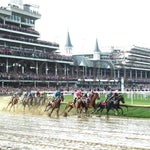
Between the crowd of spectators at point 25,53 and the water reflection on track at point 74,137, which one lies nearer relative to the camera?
the water reflection on track at point 74,137

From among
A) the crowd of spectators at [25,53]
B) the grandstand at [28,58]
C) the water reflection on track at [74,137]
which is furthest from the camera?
the grandstand at [28,58]

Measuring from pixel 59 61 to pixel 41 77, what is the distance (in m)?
10.2

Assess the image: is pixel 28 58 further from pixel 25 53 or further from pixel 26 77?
pixel 26 77

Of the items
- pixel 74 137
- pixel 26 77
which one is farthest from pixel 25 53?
pixel 74 137

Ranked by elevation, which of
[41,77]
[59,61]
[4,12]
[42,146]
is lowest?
[42,146]

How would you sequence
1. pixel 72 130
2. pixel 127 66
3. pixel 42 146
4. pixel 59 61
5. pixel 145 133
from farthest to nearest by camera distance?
pixel 127 66, pixel 59 61, pixel 72 130, pixel 145 133, pixel 42 146

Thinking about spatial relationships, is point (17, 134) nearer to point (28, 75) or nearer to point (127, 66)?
point (28, 75)

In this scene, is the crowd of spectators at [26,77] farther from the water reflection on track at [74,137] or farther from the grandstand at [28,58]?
the water reflection on track at [74,137]

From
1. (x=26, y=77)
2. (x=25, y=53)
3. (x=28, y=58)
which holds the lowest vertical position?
(x=26, y=77)

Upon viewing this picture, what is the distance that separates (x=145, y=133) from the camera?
1038cm

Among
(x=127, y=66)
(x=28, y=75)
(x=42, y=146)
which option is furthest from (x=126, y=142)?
(x=127, y=66)

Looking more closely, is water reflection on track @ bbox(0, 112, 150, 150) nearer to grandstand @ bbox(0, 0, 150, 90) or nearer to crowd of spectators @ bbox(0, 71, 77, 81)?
crowd of spectators @ bbox(0, 71, 77, 81)

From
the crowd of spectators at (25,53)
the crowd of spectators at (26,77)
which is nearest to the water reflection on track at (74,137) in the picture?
the crowd of spectators at (26,77)

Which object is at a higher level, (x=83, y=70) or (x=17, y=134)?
(x=83, y=70)
